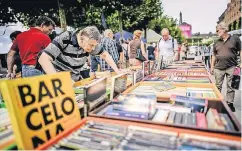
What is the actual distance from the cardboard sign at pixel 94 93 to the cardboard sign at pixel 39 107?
12cm

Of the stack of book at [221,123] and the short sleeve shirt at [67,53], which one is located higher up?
the short sleeve shirt at [67,53]

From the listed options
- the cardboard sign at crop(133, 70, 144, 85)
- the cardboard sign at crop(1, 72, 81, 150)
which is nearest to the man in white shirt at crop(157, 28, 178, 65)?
the cardboard sign at crop(133, 70, 144, 85)

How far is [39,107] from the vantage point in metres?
1.17

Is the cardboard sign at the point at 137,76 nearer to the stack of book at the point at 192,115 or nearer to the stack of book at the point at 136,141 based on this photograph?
the stack of book at the point at 192,115

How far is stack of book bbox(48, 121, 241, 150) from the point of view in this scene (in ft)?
3.42

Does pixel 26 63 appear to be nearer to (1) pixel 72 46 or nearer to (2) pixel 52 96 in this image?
(1) pixel 72 46

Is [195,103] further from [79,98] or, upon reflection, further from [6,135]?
[6,135]

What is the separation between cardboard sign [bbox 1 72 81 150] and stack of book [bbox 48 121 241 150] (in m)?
0.11

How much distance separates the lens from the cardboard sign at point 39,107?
1036mm

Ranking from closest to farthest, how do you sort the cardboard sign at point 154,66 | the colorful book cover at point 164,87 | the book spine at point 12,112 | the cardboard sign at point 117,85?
the book spine at point 12,112
the cardboard sign at point 117,85
the colorful book cover at point 164,87
the cardboard sign at point 154,66

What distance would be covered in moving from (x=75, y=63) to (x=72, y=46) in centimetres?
31

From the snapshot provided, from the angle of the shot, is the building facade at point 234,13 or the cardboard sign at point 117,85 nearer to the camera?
the cardboard sign at point 117,85

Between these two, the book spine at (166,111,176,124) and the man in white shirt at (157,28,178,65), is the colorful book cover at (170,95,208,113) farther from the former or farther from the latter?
the man in white shirt at (157,28,178,65)

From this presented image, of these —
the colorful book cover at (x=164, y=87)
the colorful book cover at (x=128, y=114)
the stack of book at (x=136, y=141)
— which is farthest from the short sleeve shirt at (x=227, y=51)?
the stack of book at (x=136, y=141)
